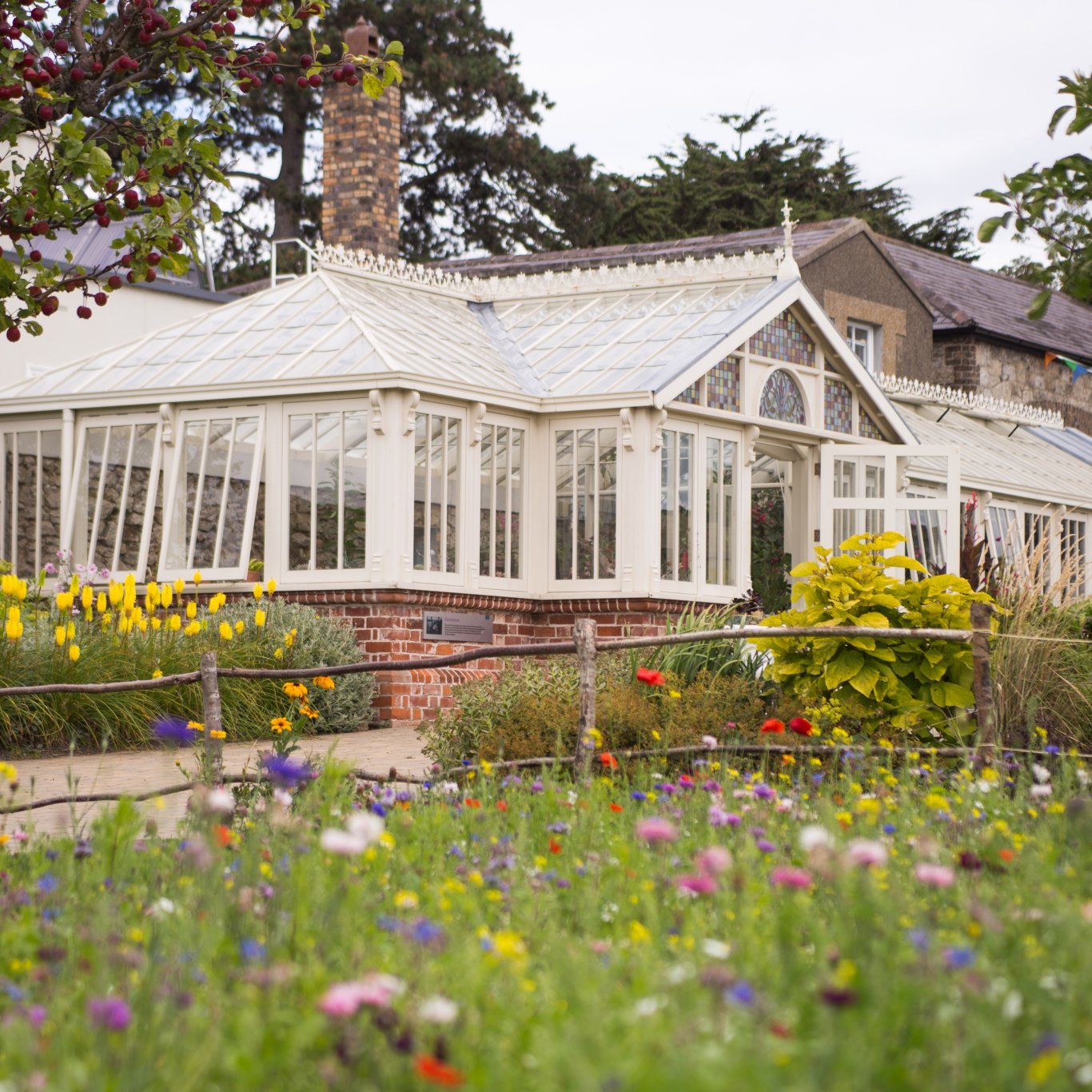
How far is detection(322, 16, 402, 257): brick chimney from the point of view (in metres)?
19.9

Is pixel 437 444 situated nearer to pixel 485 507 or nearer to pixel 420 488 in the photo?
pixel 420 488

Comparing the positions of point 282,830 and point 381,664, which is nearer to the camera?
point 282,830

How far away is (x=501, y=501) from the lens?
50.8 ft

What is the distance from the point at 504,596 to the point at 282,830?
33.7ft

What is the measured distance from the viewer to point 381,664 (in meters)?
8.96

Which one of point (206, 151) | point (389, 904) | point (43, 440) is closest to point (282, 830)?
point (389, 904)

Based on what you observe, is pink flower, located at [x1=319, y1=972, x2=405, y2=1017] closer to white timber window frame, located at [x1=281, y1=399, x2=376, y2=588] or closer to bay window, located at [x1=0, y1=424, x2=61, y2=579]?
white timber window frame, located at [x1=281, y1=399, x2=376, y2=588]

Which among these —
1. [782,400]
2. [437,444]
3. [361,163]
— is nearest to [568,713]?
[437,444]

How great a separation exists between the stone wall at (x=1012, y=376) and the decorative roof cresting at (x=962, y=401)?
2117 millimetres

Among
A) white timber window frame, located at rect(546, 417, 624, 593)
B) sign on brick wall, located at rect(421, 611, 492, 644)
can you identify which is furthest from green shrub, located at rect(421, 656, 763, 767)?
white timber window frame, located at rect(546, 417, 624, 593)

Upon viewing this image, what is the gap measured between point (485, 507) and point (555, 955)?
11818 mm

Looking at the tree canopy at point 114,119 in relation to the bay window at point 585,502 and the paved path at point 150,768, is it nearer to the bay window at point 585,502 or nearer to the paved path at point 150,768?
the paved path at point 150,768

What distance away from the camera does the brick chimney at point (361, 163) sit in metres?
19.9

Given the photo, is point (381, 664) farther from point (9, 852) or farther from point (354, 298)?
point (354, 298)
